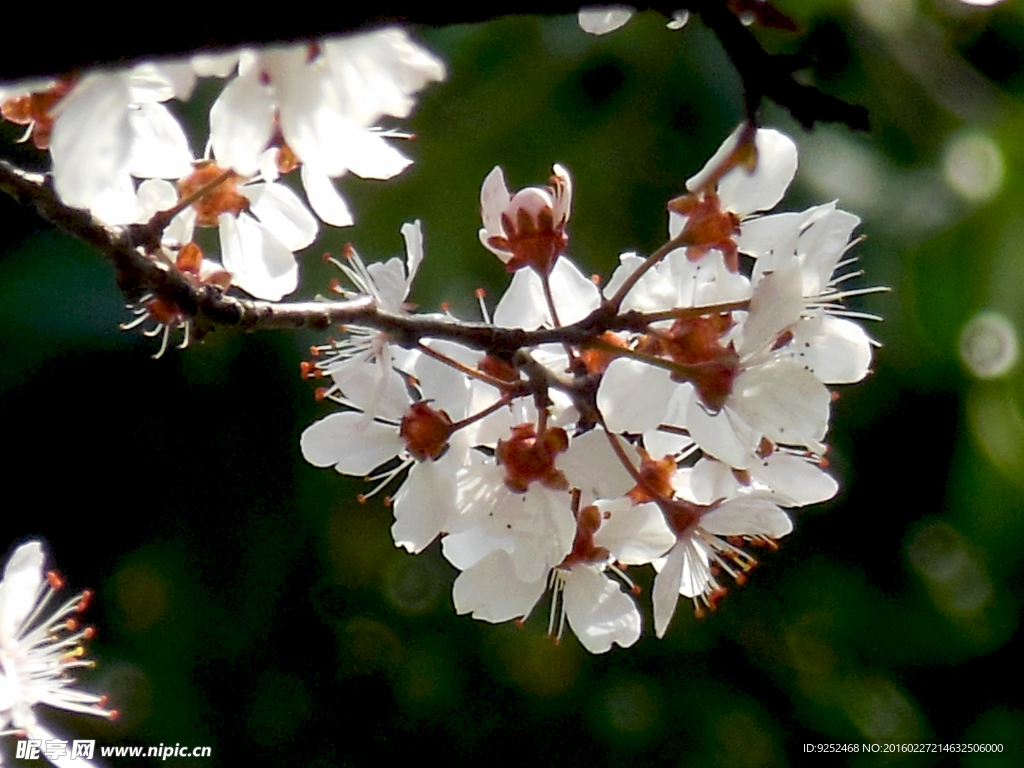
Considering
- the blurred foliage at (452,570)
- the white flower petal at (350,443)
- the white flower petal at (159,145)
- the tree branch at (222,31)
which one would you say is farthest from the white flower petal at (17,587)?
the blurred foliage at (452,570)

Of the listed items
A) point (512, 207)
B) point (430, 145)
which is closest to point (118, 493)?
point (430, 145)

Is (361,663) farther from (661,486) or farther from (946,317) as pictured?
(661,486)

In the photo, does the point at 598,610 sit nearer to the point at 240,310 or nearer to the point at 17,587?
the point at 240,310

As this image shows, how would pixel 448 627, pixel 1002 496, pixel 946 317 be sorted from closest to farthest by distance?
pixel 946 317 → pixel 1002 496 → pixel 448 627

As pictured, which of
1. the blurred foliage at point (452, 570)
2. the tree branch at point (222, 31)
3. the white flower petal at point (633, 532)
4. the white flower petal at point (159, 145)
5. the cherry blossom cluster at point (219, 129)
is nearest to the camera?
the tree branch at point (222, 31)

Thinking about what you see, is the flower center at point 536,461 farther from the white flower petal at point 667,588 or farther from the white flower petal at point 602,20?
the white flower petal at point 602,20
